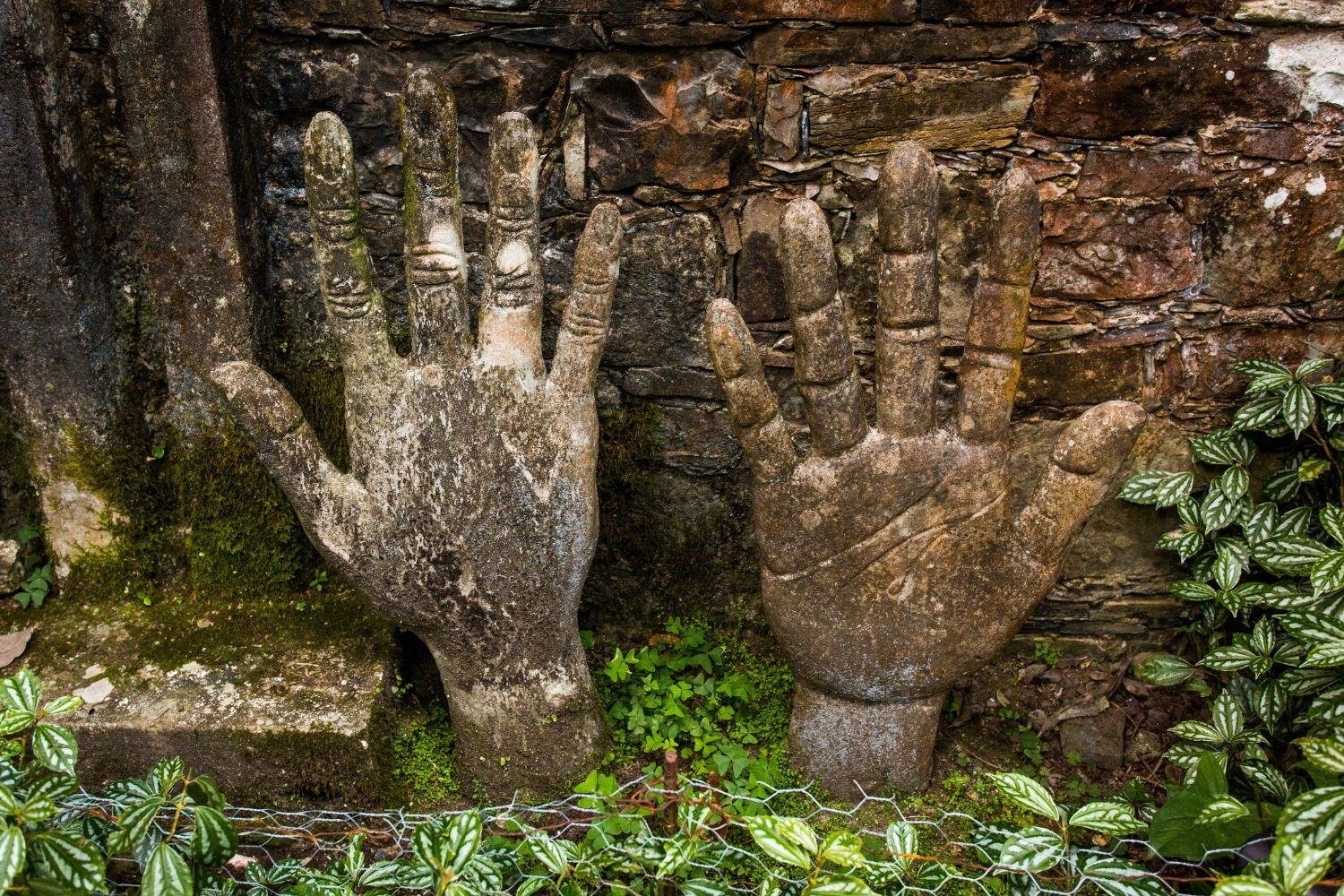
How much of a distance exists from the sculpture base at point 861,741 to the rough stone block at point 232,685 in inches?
40.7

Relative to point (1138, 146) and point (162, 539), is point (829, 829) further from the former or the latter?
point (162, 539)

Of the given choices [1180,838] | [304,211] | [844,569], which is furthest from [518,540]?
[1180,838]

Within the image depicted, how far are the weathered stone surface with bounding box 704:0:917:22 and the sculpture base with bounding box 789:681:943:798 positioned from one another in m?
1.56

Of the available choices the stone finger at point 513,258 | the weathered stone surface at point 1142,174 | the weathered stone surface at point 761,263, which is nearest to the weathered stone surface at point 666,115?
the weathered stone surface at point 761,263

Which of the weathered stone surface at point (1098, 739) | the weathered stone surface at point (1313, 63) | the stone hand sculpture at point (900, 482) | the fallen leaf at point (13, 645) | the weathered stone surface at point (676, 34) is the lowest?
the weathered stone surface at point (1098, 739)

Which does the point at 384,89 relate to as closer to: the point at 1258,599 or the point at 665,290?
the point at 665,290

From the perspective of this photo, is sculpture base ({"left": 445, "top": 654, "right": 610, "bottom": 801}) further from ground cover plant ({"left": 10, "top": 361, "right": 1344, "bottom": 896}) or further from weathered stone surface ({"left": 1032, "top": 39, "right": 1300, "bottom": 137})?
weathered stone surface ({"left": 1032, "top": 39, "right": 1300, "bottom": 137})

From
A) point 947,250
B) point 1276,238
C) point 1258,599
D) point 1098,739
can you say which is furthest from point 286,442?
point 1276,238

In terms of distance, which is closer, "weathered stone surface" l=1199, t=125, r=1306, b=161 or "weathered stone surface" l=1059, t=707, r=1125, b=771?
"weathered stone surface" l=1199, t=125, r=1306, b=161

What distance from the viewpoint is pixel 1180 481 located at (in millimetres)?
2500

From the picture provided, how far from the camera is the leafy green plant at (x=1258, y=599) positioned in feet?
6.85

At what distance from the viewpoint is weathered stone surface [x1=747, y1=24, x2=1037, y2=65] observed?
2.26 metres

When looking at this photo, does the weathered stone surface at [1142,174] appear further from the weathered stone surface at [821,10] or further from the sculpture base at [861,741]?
the sculpture base at [861,741]

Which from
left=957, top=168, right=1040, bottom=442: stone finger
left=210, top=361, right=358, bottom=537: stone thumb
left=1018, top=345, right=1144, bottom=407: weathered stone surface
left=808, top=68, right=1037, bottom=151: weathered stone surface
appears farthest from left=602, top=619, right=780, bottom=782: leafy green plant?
left=808, top=68, right=1037, bottom=151: weathered stone surface
